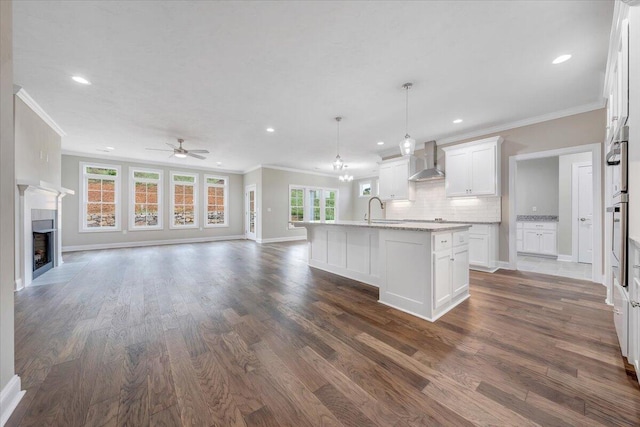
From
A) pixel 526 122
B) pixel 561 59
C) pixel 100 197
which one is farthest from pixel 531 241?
pixel 100 197

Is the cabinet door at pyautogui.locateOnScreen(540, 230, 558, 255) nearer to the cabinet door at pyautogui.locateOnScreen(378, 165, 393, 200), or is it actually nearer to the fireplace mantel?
the cabinet door at pyautogui.locateOnScreen(378, 165, 393, 200)

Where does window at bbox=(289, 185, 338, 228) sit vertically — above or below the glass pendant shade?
below

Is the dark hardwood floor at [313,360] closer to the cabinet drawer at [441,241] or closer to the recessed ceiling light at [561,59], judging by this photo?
the cabinet drawer at [441,241]

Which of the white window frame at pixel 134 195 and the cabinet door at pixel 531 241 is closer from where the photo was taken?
the cabinet door at pixel 531 241

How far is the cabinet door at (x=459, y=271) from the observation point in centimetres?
274

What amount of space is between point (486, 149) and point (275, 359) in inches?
198

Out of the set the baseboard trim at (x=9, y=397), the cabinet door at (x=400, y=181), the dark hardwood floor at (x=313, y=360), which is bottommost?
the dark hardwood floor at (x=313, y=360)

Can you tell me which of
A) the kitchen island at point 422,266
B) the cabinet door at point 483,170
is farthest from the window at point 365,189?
the kitchen island at point 422,266

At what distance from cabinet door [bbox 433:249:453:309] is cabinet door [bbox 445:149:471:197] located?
283 cm

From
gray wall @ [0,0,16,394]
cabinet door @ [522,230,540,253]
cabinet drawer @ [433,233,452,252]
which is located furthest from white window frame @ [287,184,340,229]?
gray wall @ [0,0,16,394]

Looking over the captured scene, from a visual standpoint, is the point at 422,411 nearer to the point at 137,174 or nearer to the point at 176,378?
the point at 176,378

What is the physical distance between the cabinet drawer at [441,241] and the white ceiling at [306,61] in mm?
1915

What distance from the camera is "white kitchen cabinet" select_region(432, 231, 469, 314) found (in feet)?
8.00

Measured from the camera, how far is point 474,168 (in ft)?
15.5
